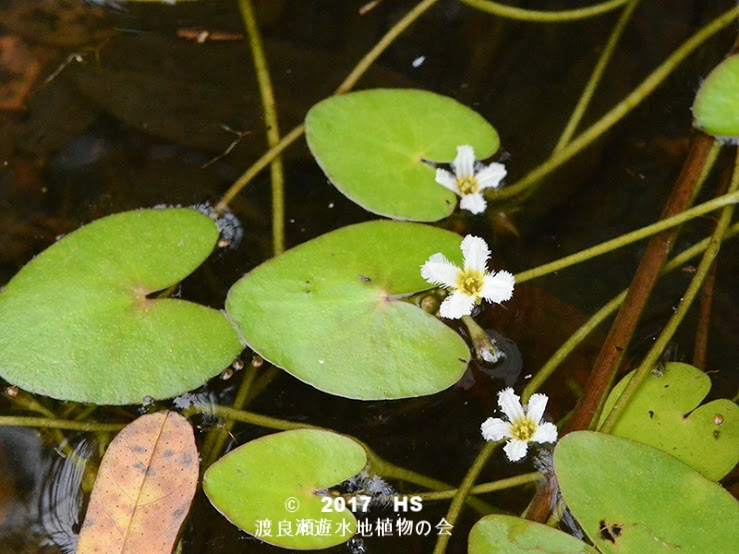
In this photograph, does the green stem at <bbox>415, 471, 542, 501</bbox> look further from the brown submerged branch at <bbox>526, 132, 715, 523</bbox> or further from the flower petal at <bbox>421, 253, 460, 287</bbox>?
the flower petal at <bbox>421, 253, 460, 287</bbox>

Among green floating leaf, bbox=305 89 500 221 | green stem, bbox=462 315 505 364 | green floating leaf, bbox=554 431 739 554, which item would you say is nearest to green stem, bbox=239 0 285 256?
green floating leaf, bbox=305 89 500 221

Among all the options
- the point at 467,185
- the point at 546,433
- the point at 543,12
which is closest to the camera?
the point at 546,433

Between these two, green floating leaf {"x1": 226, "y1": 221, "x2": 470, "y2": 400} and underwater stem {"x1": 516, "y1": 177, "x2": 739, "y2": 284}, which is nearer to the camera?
green floating leaf {"x1": 226, "y1": 221, "x2": 470, "y2": 400}

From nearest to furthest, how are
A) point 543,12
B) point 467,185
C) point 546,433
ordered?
point 546,433 → point 467,185 → point 543,12

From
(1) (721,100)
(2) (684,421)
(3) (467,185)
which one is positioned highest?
(1) (721,100)

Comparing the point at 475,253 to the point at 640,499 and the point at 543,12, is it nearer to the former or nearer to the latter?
the point at 640,499

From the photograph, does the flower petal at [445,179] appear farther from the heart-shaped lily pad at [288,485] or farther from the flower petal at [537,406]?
the heart-shaped lily pad at [288,485]

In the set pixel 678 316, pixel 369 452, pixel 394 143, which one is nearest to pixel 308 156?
pixel 394 143
